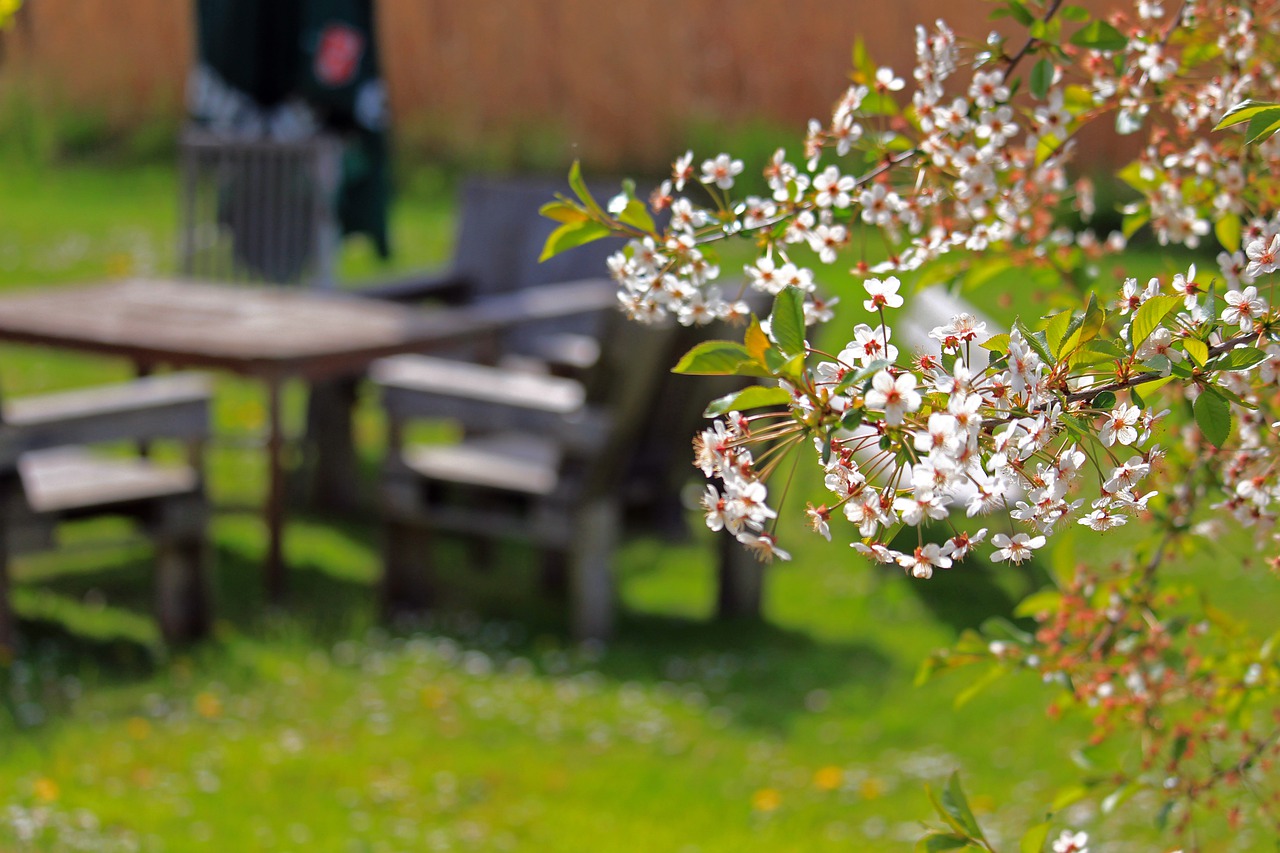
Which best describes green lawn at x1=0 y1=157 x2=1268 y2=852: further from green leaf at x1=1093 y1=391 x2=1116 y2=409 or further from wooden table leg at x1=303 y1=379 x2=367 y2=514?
green leaf at x1=1093 y1=391 x2=1116 y2=409

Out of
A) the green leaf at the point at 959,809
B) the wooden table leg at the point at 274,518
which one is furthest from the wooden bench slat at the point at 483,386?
the green leaf at the point at 959,809

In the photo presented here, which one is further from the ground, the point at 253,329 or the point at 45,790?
the point at 253,329

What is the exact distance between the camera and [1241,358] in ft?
3.93

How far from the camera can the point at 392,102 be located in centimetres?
1345

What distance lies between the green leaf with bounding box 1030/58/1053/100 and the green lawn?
1872 millimetres

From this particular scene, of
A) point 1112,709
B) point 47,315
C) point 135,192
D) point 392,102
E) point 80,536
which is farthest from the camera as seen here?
point 392,102

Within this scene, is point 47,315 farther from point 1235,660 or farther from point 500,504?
point 1235,660

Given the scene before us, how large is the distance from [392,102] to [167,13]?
7.17ft

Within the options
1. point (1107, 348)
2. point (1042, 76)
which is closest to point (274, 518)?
point (1042, 76)

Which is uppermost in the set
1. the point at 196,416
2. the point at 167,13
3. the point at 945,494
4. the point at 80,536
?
the point at 167,13

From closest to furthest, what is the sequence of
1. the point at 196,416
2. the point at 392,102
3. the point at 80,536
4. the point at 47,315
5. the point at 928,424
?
the point at 928,424, the point at 196,416, the point at 47,315, the point at 80,536, the point at 392,102

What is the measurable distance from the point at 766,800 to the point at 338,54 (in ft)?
15.1

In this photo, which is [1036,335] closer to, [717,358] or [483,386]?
[717,358]

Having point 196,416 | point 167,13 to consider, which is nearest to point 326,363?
point 196,416
